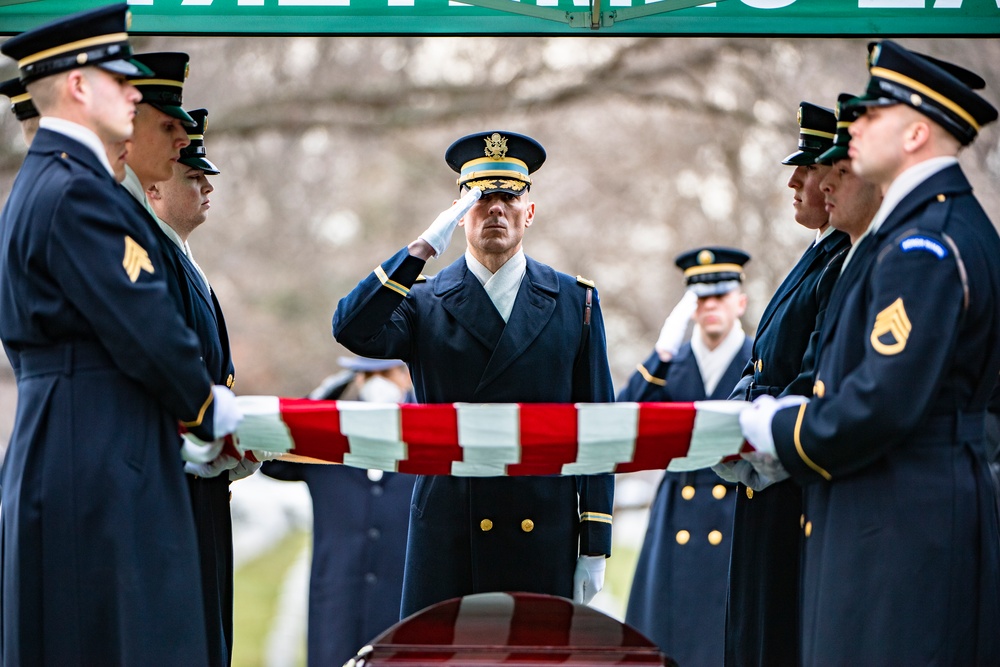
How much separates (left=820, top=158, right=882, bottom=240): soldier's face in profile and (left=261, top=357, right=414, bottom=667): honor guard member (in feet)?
A: 12.4

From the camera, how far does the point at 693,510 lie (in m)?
8.16

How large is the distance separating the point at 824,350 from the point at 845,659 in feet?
3.19

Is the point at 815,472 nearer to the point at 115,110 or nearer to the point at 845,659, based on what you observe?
the point at 845,659

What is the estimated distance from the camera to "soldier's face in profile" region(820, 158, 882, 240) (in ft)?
16.3

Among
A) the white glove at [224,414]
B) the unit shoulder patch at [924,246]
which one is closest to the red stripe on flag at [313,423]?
the white glove at [224,414]

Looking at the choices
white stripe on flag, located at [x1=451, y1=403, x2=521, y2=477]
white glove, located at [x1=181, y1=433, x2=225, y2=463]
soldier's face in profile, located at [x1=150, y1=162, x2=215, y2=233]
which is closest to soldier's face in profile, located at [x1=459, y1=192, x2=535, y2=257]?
white stripe on flag, located at [x1=451, y1=403, x2=521, y2=477]

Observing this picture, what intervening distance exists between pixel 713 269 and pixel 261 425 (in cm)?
478

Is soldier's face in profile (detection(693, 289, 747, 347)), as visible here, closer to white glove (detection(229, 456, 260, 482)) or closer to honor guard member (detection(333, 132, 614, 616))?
honor guard member (detection(333, 132, 614, 616))

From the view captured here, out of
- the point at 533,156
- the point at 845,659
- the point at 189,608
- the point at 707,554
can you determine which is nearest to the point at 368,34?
the point at 533,156

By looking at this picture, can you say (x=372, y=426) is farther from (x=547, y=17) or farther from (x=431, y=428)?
(x=547, y=17)

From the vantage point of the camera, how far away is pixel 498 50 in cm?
1614

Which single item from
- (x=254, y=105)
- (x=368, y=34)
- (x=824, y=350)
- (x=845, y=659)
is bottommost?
(x=845, y=659)

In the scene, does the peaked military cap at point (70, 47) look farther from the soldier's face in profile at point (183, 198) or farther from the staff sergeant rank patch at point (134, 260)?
the soldier's face in profile at point (183, 198)

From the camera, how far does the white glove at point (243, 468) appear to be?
509 centimetres
